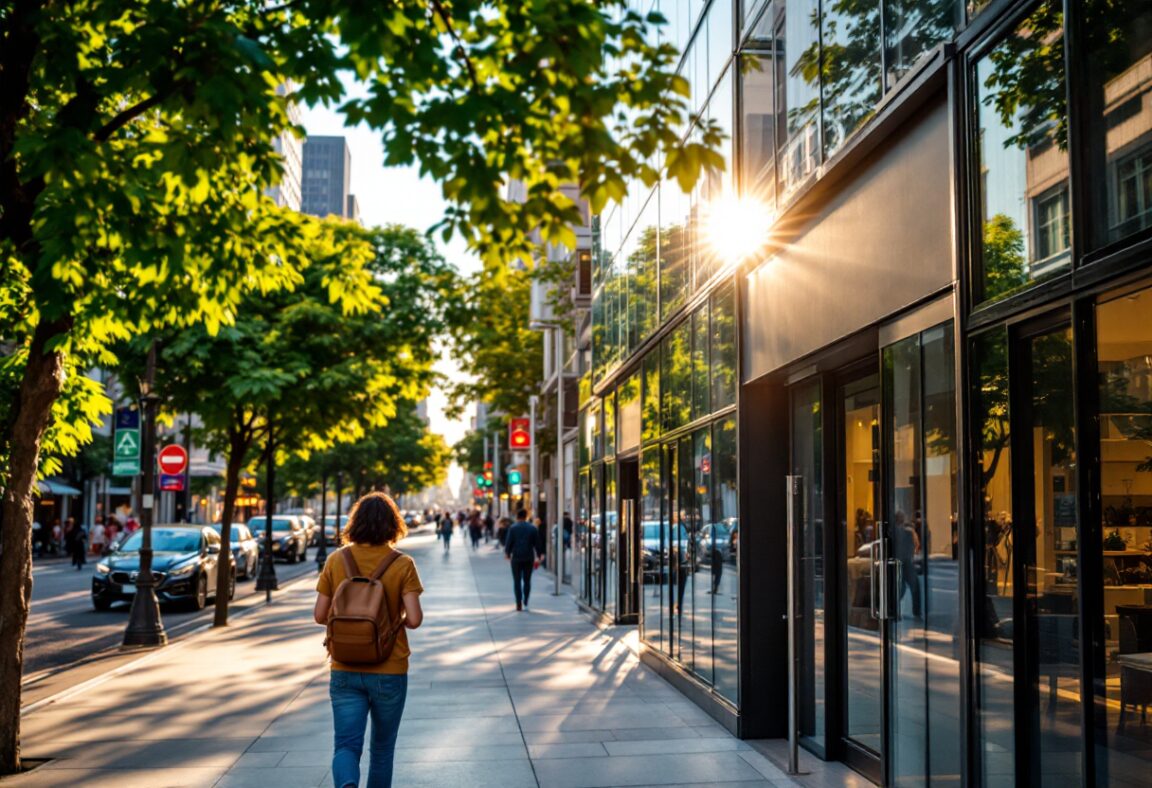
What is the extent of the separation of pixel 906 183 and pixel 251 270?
4.93m

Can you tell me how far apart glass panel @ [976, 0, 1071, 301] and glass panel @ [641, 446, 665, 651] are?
909cm

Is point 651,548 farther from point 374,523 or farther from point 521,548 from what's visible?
point 374,523

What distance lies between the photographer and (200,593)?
2525 cm

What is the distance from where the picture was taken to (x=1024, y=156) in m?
5.71

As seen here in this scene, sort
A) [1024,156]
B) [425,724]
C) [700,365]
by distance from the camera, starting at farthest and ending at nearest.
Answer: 1. [700,365]
2. [425,724]
3. [1024,156]

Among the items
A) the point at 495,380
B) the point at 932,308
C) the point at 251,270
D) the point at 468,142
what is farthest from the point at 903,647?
the point at 495,380

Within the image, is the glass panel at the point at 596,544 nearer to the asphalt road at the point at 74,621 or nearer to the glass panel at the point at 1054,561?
the asphalt road at the point at 74,621

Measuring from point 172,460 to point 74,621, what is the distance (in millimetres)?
3459

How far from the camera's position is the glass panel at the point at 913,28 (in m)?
6.61

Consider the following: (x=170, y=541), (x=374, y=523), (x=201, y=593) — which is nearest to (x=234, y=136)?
(x=374, y=523)

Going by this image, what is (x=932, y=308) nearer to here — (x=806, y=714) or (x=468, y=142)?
(x=468, y=142)

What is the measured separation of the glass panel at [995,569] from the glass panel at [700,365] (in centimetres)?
618

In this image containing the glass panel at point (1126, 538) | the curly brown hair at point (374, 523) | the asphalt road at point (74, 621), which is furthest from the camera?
the asphalt road at point (74, 621)

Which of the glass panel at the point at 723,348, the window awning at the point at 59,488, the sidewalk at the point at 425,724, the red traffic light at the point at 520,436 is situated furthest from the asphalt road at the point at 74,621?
the window awning at the point at 59,488
